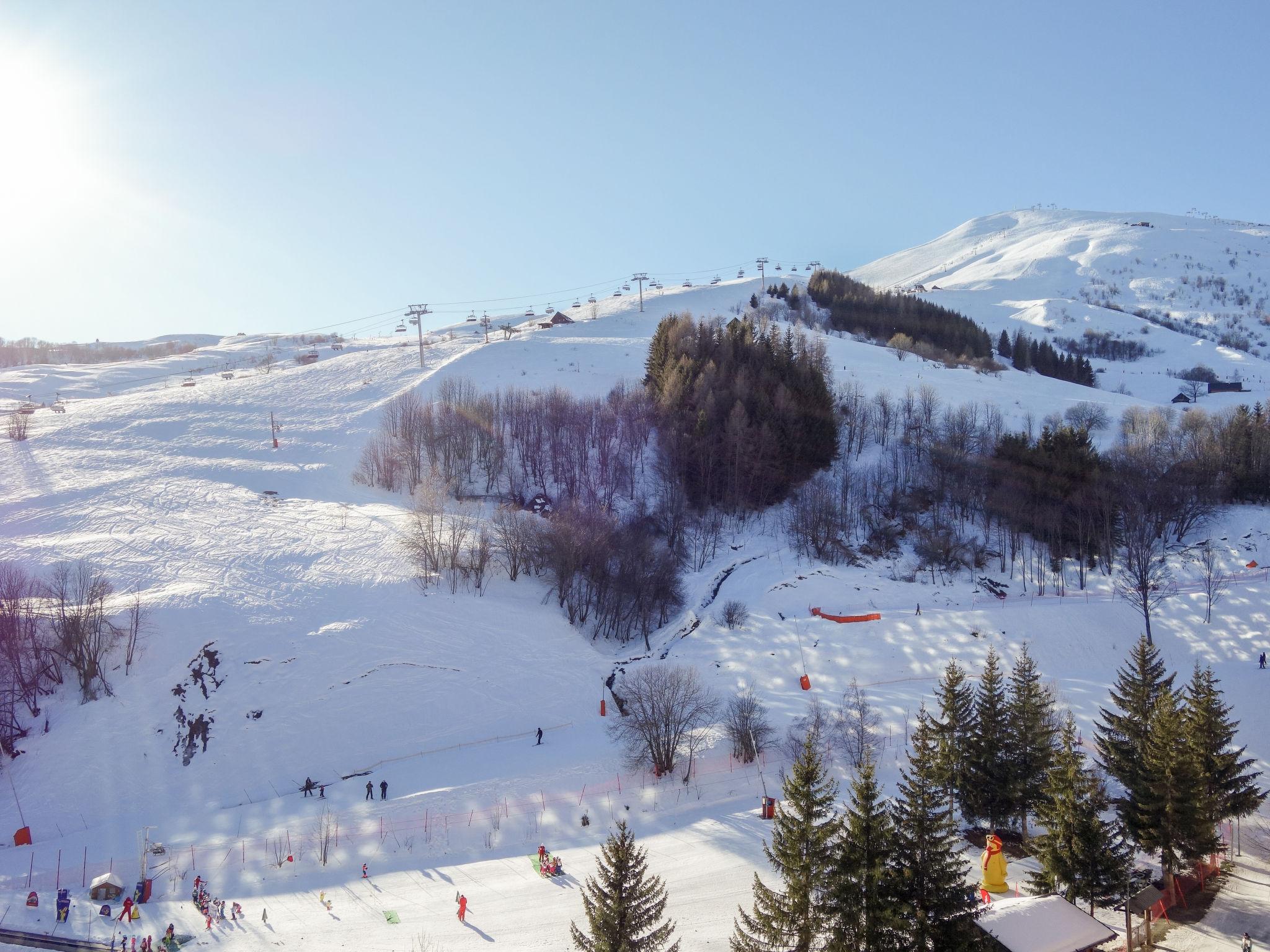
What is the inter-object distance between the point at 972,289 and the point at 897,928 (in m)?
171

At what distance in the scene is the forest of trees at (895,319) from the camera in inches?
3723

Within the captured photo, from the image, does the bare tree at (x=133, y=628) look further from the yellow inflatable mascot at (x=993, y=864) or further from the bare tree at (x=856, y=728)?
the yellow inflatable mascot at (x=993, y=864)

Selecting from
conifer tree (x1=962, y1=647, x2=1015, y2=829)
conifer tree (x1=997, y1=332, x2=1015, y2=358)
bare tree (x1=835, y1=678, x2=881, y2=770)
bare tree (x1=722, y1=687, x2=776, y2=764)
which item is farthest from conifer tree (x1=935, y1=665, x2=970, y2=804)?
conifer tree (x1=997, y1=332, x2=1015, y2=358)

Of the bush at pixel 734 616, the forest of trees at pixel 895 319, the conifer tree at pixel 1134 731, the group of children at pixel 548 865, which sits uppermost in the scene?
the forest of trees at pixel 895 319

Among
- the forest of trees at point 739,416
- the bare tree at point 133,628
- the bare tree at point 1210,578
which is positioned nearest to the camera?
the bare tree at point 133,628

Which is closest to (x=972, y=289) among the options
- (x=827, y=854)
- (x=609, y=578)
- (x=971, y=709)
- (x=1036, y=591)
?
(x=1036, y=591)

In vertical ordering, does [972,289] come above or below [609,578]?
above

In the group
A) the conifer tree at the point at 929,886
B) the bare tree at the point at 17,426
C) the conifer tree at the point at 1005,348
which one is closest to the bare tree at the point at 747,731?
the conifer tree at the point at 929,886

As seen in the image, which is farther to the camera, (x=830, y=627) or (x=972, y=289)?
(x=972, y=289)

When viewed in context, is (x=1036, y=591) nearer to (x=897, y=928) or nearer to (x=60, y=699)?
(x=897, y=928)

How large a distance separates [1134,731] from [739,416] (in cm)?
3842

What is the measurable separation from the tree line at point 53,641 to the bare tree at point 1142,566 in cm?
4789

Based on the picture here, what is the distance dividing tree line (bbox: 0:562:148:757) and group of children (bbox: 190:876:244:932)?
48.2ft

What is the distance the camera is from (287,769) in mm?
30922
